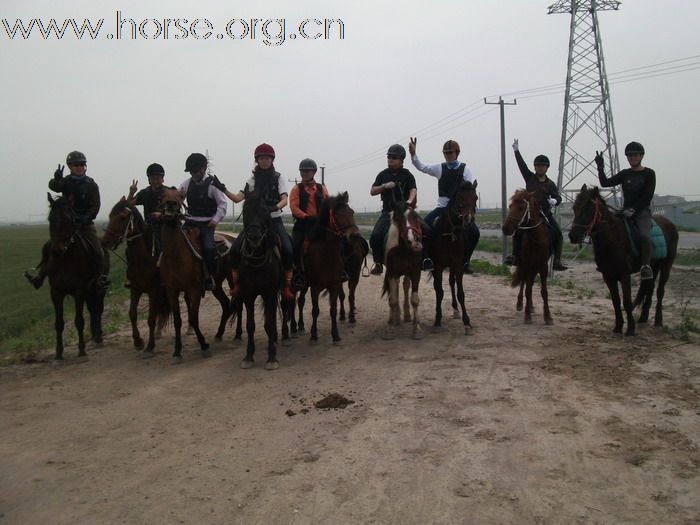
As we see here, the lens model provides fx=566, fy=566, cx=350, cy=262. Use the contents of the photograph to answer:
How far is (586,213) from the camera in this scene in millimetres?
9922

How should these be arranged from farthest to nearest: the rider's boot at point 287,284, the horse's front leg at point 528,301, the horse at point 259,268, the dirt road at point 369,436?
the horse's front leg at point 528,301
the rider's boot at point 287,284
the horse at point 259,268
the dirt road at point 369,436

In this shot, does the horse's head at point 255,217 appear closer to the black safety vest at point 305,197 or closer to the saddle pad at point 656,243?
the black safety vest at point 305,197

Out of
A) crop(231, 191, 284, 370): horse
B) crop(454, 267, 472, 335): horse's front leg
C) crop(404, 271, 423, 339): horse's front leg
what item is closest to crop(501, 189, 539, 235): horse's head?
crop(454, 267, 472, 335): horse's front leg

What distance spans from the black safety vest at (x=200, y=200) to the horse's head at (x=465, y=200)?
4284 mm

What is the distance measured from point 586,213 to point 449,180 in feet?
8.26

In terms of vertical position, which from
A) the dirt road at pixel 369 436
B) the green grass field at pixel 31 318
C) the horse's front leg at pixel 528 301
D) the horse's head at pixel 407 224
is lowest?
the green grass field at pixel 31 318

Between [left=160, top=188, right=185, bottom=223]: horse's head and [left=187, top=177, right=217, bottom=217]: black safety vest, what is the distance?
0.58 meters

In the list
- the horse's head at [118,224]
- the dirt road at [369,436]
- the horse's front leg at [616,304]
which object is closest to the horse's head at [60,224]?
the horse's head at [118,224]

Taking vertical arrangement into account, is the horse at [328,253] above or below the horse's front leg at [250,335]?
above

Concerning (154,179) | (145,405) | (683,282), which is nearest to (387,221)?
(154,179)

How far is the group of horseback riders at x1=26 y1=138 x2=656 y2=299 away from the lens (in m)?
9.26

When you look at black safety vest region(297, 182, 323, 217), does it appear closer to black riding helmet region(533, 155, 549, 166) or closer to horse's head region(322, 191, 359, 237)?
horse's head region(322, 191, 359, 237)

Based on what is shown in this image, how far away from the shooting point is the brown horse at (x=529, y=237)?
1051 centimetres

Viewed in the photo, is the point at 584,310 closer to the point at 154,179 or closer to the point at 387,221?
the point at 387,221
